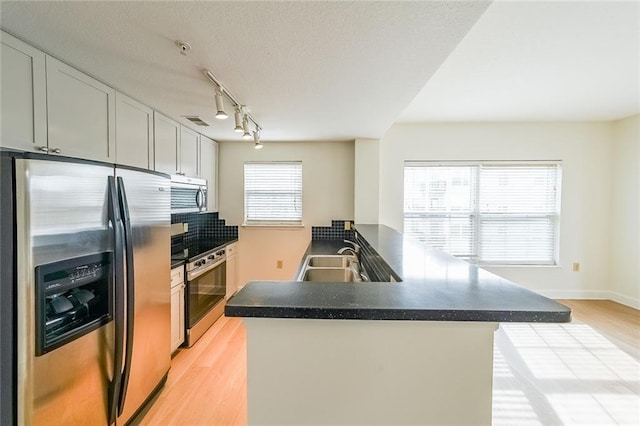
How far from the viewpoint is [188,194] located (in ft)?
9.94

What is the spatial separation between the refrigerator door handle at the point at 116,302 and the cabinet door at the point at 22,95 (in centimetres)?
47

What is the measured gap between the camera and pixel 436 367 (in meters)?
0.80

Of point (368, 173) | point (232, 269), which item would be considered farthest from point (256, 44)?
point (232, 269)

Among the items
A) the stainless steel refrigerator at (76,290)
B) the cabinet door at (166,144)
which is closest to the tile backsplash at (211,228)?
the cabinet door at (166,144)

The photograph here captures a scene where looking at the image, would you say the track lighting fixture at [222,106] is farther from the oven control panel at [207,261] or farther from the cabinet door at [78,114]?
the oven control panel at [207,261]

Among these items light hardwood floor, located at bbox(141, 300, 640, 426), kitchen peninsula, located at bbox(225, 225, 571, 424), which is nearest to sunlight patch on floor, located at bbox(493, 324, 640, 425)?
light hardwood floor, located at bbox(141, 300, 640, 426)

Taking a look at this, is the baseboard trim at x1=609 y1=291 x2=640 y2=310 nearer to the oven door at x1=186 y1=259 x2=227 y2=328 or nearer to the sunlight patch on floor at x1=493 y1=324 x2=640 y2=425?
the sunlight patch on floor at x1=493 y1=324 x2=640 y2=425

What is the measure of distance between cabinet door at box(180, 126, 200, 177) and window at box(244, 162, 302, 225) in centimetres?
78

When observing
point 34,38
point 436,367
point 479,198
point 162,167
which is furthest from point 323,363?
point 479,198

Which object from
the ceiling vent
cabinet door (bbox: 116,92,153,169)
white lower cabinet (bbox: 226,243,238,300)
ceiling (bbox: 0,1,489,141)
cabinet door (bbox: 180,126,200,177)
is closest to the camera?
ceiling (bbox: 0,1,489,141)

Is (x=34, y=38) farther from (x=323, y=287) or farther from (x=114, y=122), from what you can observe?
(x=323, y=287)

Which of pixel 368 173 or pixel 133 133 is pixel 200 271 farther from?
pixel 368 173

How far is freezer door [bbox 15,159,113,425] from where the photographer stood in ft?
3.36

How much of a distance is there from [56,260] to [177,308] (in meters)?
1.36
